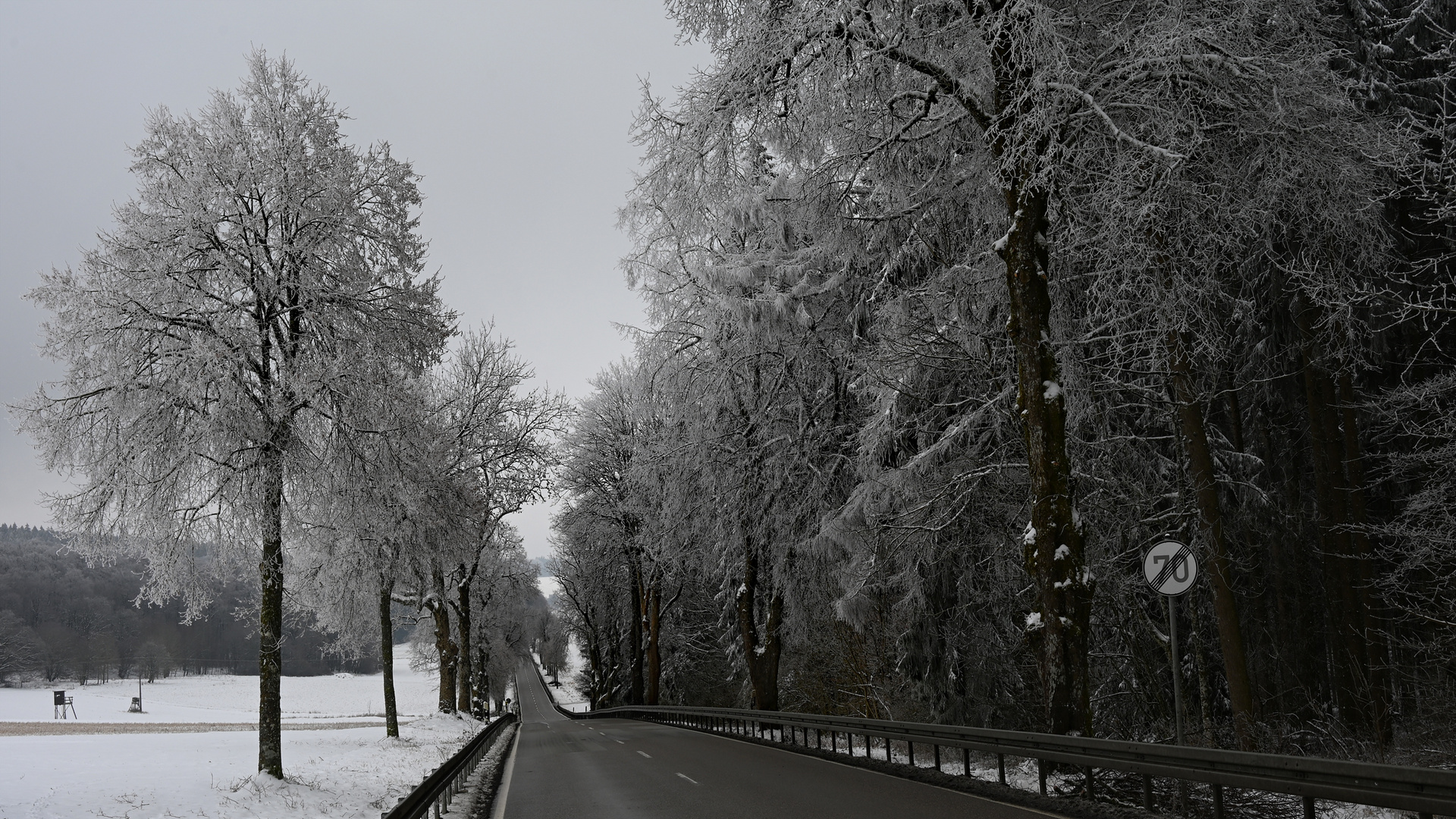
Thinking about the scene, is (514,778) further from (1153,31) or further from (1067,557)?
(1153,31)

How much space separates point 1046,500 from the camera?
1038 centimetres

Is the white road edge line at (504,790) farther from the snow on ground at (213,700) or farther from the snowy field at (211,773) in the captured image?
the snow on ground at (213,700)

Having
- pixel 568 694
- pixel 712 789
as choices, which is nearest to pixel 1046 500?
pixel 712 789

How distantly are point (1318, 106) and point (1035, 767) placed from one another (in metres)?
9.24

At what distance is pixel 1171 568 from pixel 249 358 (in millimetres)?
12333

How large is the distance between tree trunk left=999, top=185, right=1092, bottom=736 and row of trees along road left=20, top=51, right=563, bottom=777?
945 cm

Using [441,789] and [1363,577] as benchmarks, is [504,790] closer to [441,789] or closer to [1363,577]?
[441,789]

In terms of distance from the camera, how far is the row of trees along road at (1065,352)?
33.5 feet

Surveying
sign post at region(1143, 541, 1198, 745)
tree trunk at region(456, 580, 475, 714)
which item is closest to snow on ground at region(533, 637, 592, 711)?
tree trunk at region(456, 580, 475, 714)

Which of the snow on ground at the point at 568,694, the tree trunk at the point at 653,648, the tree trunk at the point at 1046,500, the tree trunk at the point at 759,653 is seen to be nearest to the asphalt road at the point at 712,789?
the tree trunk at the point at 1046,500

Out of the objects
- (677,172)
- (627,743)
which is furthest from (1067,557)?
(627,743)

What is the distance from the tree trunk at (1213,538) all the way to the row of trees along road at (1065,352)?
0.06 metres

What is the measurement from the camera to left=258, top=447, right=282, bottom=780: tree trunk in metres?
12.5

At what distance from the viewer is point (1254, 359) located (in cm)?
1900
